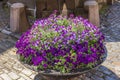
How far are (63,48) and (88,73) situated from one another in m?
1.50

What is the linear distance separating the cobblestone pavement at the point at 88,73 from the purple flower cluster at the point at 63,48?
1.05m

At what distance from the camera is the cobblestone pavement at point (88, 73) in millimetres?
4809

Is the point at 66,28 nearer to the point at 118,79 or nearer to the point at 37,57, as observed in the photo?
the point at 37,57

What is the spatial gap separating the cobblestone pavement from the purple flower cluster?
1.05m

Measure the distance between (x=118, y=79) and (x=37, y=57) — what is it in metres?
1.96

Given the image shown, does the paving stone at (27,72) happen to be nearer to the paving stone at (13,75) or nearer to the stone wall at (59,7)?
the paving stone at (13,75)

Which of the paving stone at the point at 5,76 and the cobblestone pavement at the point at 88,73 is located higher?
the cobblestone pavement at the point at 88,73

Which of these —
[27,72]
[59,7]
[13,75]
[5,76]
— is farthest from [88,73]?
[59,7]

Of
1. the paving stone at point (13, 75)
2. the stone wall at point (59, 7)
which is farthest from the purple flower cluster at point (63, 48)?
the stone wall at point (59, 7)

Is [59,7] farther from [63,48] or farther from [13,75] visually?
[63,48]

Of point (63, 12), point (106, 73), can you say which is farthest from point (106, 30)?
point (106, 73)

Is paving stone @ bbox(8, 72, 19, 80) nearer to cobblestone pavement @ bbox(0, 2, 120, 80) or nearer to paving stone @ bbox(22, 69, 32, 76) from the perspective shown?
cobblestone pavement @ bbox(0, 2, 120, 80)

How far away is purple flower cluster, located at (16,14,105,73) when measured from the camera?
3590mm

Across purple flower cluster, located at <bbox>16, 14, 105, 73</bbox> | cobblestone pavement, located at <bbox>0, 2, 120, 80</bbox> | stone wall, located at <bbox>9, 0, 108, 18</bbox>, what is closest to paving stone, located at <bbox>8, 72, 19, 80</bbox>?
cobblestone pavement, located at <bbox>0, 2, 120, 80</bbox>
